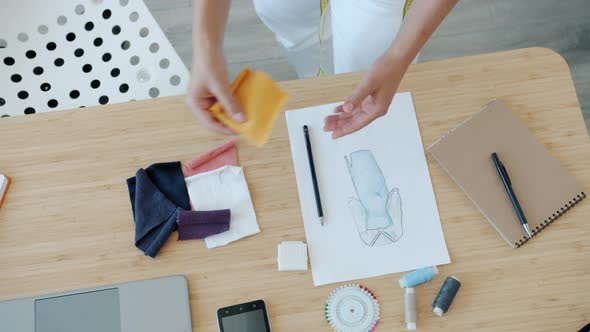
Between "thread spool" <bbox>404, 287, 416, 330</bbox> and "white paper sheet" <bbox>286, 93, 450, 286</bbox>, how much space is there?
0.14 feet

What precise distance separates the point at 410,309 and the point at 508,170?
0.28m

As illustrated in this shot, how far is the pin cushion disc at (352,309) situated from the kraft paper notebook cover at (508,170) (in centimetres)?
23

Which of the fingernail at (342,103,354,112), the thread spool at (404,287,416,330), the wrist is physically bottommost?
the thread spool at (404,287,416,330)

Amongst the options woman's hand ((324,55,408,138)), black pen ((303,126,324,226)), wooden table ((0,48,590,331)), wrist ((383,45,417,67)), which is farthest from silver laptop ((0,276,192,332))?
wrist ((383,45,417,67))

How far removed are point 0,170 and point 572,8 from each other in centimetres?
167

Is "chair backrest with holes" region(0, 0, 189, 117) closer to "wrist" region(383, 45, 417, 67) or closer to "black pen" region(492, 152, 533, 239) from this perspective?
"wrist" region(383, 45, 417, 67)

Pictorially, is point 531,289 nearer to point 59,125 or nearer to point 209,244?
point 209,244

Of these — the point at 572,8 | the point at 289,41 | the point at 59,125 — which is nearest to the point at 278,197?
the point at 59,125

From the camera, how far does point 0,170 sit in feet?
2.87

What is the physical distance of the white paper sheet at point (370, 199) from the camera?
0.84 meters

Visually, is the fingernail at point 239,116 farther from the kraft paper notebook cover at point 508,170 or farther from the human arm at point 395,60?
the kraft paper notebook cover at point 508,170

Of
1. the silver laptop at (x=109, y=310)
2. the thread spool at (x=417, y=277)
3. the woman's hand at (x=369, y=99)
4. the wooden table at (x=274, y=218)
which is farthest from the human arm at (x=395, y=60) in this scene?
the silver laptop at (x=109, y=310)

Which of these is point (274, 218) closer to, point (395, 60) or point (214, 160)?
point (214, 160)

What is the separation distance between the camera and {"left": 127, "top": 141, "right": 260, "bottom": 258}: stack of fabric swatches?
839 millimetres
